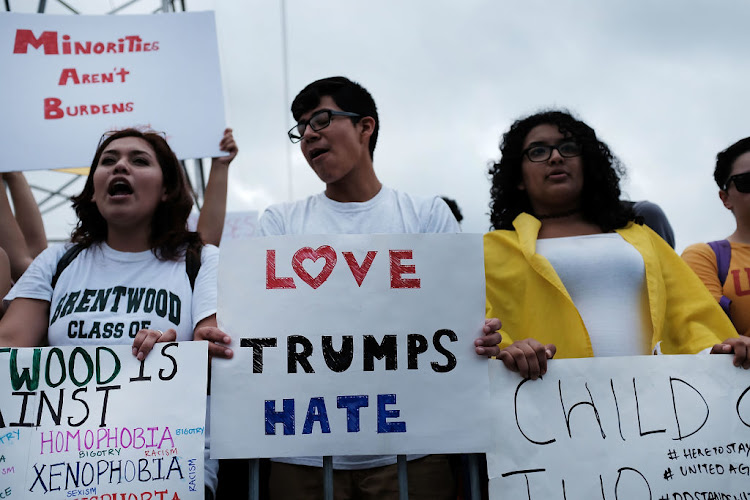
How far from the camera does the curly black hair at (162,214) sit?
2.50 m

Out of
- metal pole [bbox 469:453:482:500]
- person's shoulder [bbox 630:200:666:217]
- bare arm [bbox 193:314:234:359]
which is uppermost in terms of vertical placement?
person's shoulder [bbox 630:200:666:217]

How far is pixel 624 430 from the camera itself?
1.94 meters

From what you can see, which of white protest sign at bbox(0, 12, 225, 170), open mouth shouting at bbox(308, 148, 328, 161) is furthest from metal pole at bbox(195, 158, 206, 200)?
open mouth shouting at bbox(308, 148, 328, 161)

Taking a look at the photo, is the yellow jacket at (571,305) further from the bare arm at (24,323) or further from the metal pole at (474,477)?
the bare arm at (24,323)

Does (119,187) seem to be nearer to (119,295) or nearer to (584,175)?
(119,295)

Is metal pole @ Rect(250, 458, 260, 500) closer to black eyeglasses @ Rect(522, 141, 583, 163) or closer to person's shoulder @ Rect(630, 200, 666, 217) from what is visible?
black eyeglasses @ Rect(522, 141, 583, 163)

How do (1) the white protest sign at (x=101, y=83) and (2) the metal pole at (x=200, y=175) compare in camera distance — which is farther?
(2) the metal pole at (x=200, y=175)

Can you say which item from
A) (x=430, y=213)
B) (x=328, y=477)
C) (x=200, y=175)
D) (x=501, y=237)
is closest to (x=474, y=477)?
(x=328, y=477)

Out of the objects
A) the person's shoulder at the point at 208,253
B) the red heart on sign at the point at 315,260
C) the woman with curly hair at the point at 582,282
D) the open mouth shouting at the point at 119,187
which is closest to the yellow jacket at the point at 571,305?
the woman with curly hair at the point at 582,282

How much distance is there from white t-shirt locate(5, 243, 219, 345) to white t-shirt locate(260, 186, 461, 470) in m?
0.36

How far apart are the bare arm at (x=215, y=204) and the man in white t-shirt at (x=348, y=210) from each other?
2.14 feet

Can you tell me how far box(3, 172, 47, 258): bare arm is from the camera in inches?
131

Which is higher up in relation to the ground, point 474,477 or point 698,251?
point 698,251

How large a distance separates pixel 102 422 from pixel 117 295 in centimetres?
54
